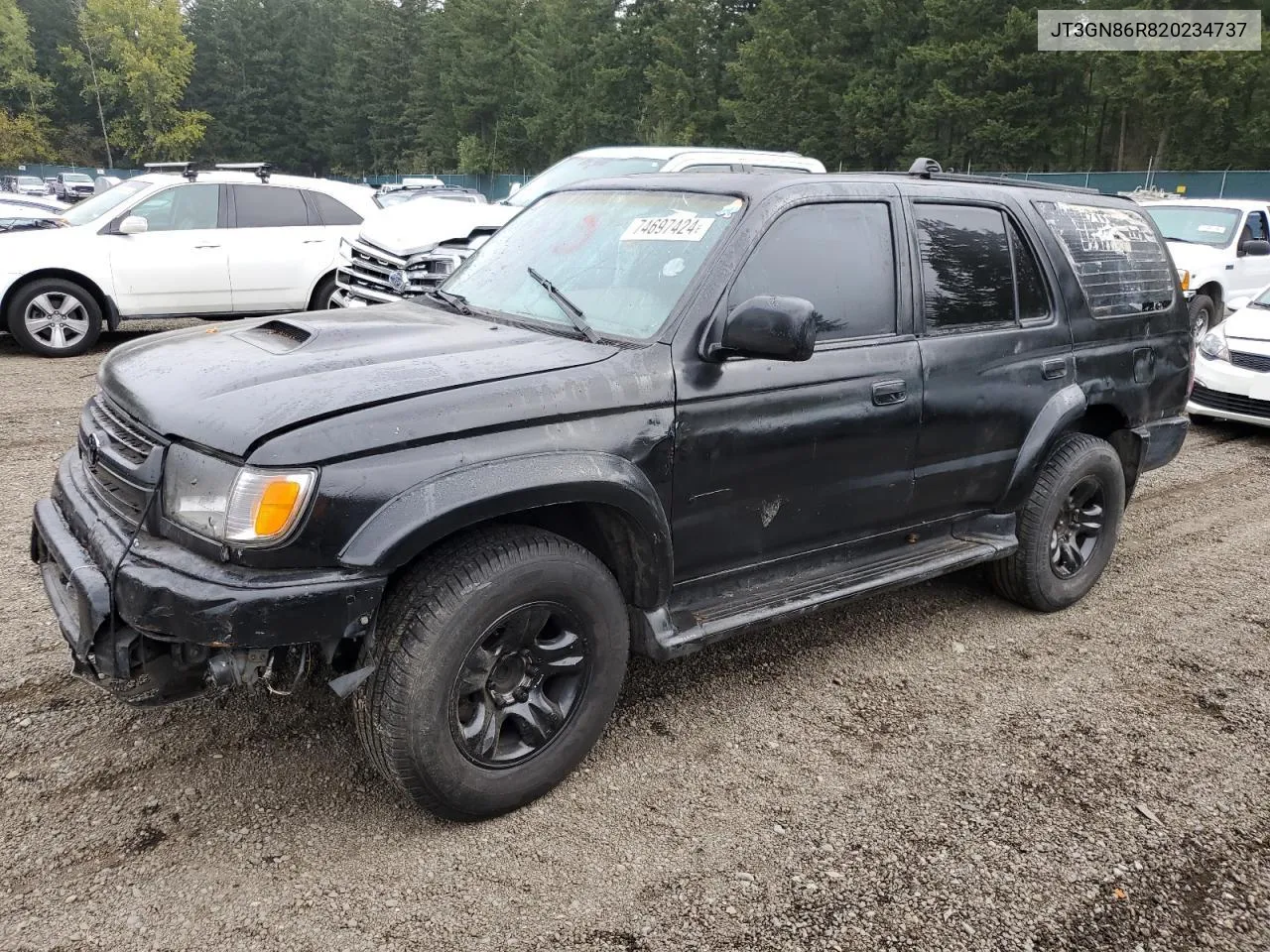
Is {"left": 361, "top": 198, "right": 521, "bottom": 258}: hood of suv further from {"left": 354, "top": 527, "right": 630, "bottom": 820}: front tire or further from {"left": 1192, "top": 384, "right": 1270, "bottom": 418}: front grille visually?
A: {"left": 1192, "top": 384, "right": 1270, "bottom": 418}: front grille

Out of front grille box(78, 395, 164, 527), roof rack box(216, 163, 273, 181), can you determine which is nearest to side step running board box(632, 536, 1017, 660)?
front grille box(78, 395, 164, 527)

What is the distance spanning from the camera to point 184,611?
240 centimetres

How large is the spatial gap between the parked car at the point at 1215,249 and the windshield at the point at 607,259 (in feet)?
31.2

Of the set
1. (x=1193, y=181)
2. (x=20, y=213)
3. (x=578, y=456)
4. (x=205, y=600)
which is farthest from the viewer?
(x=1193, y=181)

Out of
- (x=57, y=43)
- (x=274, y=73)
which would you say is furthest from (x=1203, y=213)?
(x=57, y=43)

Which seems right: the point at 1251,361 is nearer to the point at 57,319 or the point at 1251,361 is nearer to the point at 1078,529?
the point at 1078,529

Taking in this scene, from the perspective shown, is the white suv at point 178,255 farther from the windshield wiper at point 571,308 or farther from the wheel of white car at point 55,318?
the windshield wiper at point 571,308

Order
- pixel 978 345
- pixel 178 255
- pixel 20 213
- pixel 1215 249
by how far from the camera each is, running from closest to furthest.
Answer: pixel 978 345, pixel 178 255, pixel 1215 249, pixel 20 213

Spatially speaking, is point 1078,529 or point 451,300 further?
point 1078,529

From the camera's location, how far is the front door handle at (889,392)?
11.7 feet

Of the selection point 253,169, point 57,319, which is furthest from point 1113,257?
point 57,319

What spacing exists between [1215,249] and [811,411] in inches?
413

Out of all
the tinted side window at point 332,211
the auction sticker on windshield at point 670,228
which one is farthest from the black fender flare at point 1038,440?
the tinted side window at point 332,211

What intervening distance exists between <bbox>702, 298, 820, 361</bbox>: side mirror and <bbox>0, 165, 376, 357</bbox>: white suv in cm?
810
